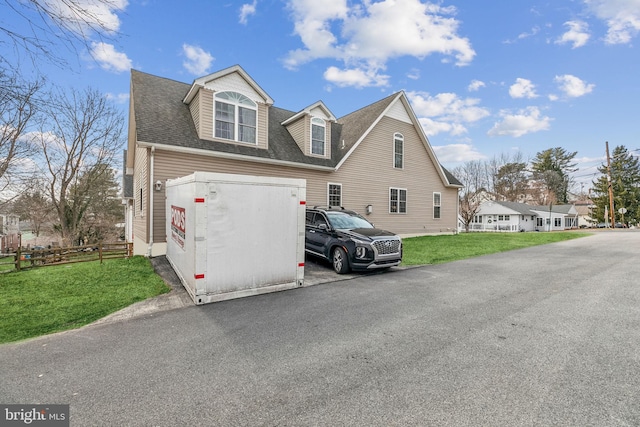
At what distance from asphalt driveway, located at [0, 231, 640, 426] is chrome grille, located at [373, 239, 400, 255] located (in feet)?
7.69

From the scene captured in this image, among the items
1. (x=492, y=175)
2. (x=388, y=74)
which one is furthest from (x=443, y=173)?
(x=492, y=175)

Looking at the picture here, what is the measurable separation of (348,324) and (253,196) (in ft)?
10.2

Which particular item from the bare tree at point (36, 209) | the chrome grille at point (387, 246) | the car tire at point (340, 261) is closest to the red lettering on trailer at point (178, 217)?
the car tire at point (340, 261)

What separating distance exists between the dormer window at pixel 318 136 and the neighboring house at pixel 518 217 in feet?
142

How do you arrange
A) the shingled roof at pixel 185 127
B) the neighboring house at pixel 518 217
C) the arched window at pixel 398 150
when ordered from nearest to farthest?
the shingled roof at pixel 185 127
the arched window at pixel 398 150
the neighboring house at pixel 518 217

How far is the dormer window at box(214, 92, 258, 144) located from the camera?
37.7 ft

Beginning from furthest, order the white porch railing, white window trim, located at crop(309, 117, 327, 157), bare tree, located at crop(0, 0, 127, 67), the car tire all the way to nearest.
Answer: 1. the white porch railing
2. white window trim, located at crop(309, 117, 327, 157)
3. the car tire
4. bare tree, located at crop(0, 0, 127, 67)

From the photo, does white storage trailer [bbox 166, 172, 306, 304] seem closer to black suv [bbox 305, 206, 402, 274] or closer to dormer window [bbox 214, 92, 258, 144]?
black suv [bbox 305, 206, 402, 274]

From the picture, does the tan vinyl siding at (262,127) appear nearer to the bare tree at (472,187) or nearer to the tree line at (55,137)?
the tree line at (55,137)

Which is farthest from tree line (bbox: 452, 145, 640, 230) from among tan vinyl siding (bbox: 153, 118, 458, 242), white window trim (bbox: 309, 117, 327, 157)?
white window trim (bbox: 309, 117, 327, 157)

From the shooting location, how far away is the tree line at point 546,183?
143ft

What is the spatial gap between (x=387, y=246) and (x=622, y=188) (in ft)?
186

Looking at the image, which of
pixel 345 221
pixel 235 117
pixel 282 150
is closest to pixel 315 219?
pixel 345 221

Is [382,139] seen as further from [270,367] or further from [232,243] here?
[270,367]
